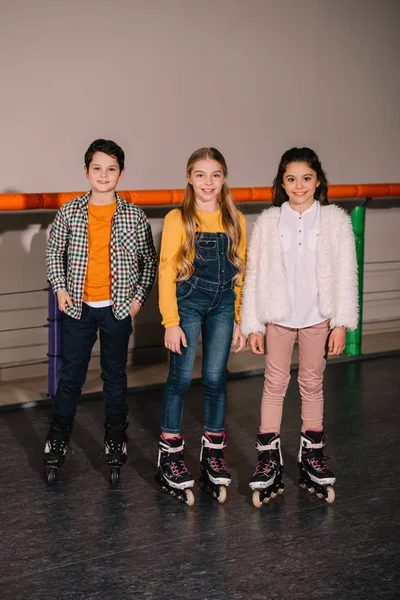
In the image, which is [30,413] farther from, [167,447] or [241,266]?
[241,266]

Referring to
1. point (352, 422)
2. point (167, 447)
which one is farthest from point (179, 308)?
point (352, 422)

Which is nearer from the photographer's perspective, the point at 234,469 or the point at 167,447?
the point at 167,447

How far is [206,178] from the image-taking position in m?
3.07

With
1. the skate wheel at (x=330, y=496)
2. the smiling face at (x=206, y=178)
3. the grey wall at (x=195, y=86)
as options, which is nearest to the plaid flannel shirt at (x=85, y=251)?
the smiling face at (x=206, y=178)

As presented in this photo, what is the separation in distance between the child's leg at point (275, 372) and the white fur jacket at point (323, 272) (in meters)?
0.09

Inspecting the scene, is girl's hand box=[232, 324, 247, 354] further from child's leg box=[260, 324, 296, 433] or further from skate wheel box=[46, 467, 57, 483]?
skate wheel box=[46, 467, 57, 483]

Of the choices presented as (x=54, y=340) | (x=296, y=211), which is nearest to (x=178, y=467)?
(x=296, y=211)

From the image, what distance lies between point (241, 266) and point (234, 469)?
82cm

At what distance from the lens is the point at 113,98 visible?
5090 mm

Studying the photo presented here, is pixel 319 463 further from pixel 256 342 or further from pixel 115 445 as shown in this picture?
pixel 115 445

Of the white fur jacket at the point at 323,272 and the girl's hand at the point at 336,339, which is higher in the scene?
the white fur jacket at the point at 323,272

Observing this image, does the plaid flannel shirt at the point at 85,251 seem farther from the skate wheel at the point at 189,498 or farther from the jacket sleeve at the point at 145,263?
the skate wheel at the point at 189,498

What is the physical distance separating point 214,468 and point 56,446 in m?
0.59

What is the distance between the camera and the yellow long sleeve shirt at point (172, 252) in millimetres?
3082
